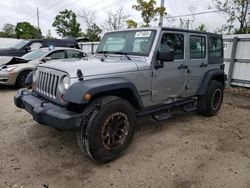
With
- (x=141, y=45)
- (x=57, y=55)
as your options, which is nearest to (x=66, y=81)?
(x=141, y=45)

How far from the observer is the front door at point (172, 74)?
4.19 meters

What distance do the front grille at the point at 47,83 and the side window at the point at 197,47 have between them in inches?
109

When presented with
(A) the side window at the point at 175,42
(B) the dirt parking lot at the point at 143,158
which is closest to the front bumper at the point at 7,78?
(B) the dirt parking lot at the point at 143,158

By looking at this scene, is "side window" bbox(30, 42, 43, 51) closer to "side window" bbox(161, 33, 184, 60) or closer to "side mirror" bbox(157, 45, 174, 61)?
"side window" bbox(161, 33, 184, 60)

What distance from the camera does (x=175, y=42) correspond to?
15.0ft

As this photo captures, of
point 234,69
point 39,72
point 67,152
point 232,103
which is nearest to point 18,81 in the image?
point 39,72

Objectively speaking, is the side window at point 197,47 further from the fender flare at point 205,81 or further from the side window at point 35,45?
the side window at point 35,45

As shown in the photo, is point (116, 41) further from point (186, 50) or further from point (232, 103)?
point (232, 103)

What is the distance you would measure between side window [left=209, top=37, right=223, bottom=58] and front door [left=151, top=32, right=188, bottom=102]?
1130 millimetres

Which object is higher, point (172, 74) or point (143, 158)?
point (172, 74)

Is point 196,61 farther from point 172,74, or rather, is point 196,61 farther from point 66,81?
point 66,81

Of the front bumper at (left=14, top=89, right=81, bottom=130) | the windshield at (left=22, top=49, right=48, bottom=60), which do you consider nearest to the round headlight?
the front bumper at (left=14, top=89, right=81, bottom=130)

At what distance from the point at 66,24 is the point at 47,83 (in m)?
39.4

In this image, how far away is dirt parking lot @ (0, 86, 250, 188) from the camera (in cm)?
308
